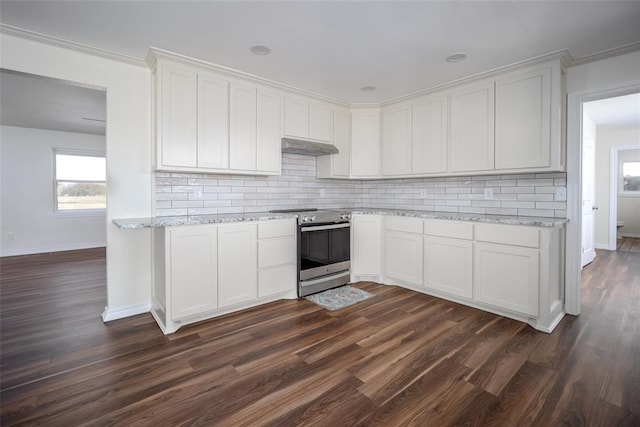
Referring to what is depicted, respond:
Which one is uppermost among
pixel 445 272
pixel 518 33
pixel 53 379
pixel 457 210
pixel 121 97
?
pixel 518 33

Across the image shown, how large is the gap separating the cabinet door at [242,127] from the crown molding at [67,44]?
887 millimetres

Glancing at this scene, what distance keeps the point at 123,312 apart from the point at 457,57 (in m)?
3.89

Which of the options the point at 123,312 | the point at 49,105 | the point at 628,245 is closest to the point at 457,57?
the point at 123,312

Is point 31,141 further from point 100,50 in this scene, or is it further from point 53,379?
point 53,379

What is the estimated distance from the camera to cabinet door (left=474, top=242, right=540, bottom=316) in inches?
104

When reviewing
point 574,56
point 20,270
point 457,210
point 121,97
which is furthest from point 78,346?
point 574,56

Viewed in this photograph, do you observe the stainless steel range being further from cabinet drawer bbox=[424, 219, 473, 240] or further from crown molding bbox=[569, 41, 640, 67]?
crown molding bbox=[569, 41, 640, 67]

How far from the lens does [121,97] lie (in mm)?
2834

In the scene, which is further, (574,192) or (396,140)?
(396,140)

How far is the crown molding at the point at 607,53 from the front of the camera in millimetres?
2533

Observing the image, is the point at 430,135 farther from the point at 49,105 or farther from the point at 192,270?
the point at 49,105

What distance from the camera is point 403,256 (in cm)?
368

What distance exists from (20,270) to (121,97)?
12.3 feet

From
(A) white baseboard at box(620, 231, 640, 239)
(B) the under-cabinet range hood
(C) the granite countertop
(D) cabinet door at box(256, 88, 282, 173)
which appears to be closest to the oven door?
(C) the granite countertop
